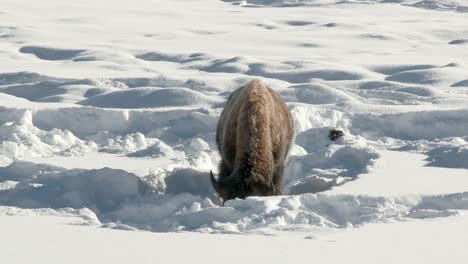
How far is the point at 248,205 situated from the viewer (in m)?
6.30

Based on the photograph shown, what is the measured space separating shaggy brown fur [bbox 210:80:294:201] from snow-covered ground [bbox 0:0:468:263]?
0.32m

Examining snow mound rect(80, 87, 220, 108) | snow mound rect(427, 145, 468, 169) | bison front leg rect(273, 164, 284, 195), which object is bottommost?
snow mound rect(80, 87, 220, 108)

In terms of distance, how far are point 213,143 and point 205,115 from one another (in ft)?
2.29

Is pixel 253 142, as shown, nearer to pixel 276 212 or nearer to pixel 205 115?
pixel 276 212

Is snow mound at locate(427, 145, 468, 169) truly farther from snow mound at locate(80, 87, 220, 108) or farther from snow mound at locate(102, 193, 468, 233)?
snow mound at locate(80, 87, 220, 108)

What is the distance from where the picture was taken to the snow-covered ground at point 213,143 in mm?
5641

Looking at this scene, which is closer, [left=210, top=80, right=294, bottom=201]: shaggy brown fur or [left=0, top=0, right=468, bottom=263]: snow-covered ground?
[left=0, top=0, right=468, bottom=263]: snow-covered ground

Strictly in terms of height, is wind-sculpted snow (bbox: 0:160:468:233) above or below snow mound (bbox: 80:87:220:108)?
above

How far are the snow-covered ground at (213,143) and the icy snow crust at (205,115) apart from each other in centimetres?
2

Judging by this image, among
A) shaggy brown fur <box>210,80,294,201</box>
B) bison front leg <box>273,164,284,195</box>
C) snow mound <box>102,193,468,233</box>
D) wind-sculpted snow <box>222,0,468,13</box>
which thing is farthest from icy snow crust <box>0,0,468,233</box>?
wind-sculpted snow <box>222,0,468,13</box>

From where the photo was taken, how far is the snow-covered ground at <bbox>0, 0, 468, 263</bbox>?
18.5 ft

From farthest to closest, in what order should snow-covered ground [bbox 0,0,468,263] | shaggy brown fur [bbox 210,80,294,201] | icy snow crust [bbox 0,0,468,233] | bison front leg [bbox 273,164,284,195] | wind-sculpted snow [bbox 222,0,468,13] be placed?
wind-sculpted snow [bbox 222,0,468,13], bison front leg [bbox 273,164,284,195], shaggy brown fur [bbox 210,80,294,201], icy snow crust [bbox 0,0,468,233], snow-covered ground [bbox 0,0,468,263]

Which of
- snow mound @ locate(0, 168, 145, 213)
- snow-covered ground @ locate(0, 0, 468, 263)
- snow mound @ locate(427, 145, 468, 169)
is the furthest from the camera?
snow mound @ locate(427, 145, 468, 169)

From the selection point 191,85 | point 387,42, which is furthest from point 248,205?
point 387,42
